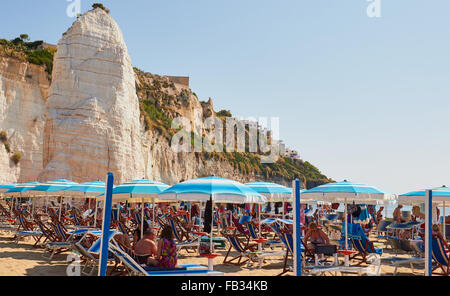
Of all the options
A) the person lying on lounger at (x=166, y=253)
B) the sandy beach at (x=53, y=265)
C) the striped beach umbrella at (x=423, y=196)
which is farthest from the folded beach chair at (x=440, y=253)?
the person lying on lounger at (x=166, y=253)

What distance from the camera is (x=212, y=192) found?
25.2 ft

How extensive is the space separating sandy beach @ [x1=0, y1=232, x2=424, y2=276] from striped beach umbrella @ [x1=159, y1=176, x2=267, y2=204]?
1.42m

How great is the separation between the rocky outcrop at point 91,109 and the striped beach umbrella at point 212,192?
70.7ft

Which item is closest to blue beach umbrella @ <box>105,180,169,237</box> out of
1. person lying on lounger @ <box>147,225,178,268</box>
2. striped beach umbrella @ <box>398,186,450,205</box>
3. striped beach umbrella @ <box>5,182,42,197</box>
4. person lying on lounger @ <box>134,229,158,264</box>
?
person lying on lounger @ <box>134,229,158,264</box>

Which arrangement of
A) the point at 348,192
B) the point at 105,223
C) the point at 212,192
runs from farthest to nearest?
1. the point at 348,192
2. the point at 212,192
3. the point at 105,223

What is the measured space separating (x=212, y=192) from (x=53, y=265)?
3.65m

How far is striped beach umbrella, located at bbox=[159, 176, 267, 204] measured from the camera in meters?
7.70

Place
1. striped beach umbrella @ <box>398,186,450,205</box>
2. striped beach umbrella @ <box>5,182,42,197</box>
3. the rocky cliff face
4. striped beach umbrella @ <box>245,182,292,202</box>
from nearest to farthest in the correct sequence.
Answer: striped beach umbrella @ <box>398,186,450,205</box> < striped beach umbrella @ <box>245,182,292,202</box> < striped beach umbrella @ <box>5,182,42,197</box> < the rocky cliff face

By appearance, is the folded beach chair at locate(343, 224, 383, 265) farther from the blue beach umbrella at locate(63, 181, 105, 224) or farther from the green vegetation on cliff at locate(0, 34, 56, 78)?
the green vegetation on cliff at locate(0, 34, 56, 78)

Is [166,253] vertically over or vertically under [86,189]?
under

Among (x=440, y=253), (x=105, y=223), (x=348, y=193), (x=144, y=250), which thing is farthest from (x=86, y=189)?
(x=440, y=253)


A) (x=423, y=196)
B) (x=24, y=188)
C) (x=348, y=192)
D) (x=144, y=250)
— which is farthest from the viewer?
(x=24, y=188)

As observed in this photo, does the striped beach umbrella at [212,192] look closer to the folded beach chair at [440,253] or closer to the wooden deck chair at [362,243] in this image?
the wooden deck chair at [362,243]

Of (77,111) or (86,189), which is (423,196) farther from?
(77,111)
